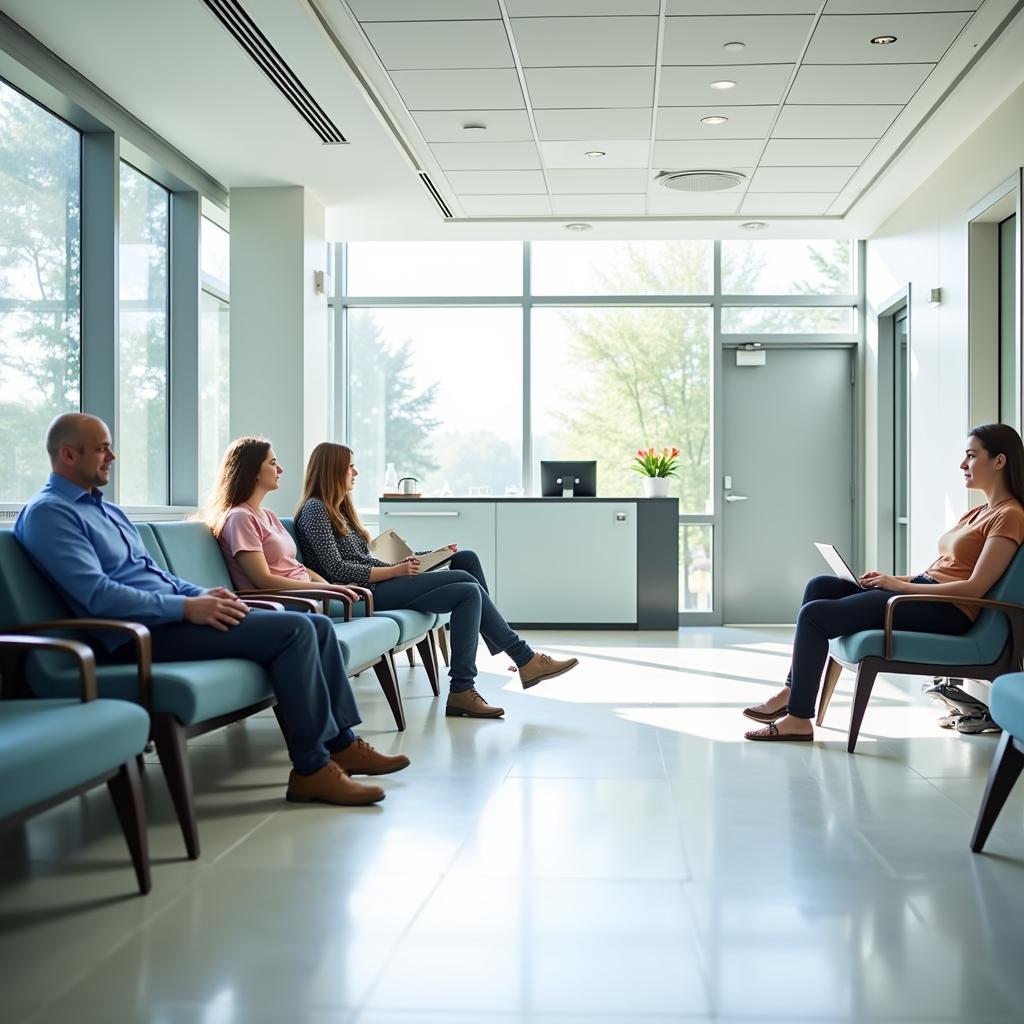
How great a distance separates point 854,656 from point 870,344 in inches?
211

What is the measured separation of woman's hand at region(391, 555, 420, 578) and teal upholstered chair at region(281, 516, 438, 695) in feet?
0.55

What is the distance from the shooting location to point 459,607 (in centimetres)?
489

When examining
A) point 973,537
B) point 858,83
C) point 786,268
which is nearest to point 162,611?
point 973,537

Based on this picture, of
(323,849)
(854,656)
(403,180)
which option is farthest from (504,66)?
(323,849)

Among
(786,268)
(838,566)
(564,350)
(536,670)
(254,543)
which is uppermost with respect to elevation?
(786,268)

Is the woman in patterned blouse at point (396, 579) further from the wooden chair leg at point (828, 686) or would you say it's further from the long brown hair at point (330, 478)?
the wooden chair leg at point (828, 686)

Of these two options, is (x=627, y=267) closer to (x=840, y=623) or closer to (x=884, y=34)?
(x=884, y=34)

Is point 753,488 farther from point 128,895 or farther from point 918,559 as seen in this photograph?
point 128,895

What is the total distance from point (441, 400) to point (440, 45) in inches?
178

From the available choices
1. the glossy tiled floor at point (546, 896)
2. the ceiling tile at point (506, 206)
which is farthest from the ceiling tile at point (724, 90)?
the glossy tiled floor at point (546, 896)

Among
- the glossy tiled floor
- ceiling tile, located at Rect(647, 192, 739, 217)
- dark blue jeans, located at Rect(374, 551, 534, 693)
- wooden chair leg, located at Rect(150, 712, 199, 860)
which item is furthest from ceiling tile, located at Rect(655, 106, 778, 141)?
wooden chair leg, located at Rect(150, 712, 199, 860)

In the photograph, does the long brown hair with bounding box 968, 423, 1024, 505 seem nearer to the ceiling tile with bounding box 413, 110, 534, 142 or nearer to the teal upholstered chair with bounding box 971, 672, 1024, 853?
the teal upholstered chair with bounding box 971, 672, 1024, 853

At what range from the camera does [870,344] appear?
28.8 feet

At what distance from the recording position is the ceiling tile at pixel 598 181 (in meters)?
6.94
